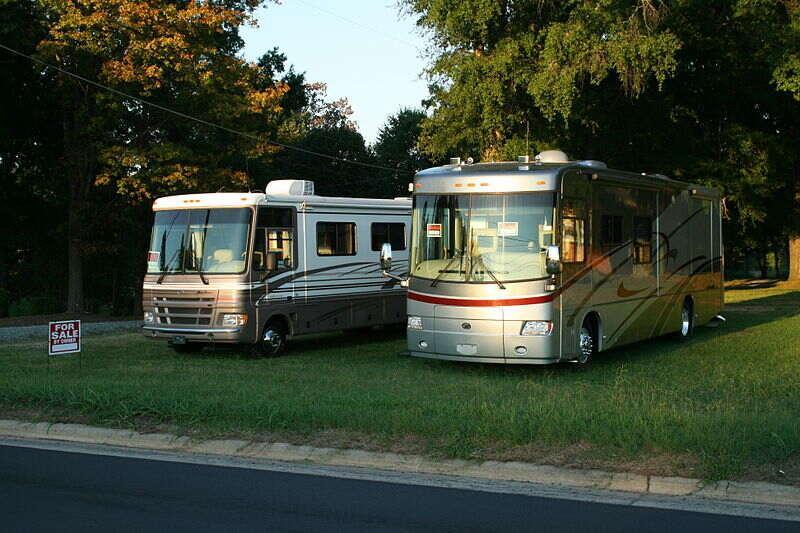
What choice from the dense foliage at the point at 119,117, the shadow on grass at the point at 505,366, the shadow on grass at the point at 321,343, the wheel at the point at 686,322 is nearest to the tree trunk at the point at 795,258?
the shadow on grass at the point at 505,366

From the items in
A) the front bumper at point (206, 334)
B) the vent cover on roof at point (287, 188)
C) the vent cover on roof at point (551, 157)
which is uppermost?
the vent cover on roof at point (551, 157)

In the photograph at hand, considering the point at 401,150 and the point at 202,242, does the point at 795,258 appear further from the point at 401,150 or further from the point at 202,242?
the point at 202,242

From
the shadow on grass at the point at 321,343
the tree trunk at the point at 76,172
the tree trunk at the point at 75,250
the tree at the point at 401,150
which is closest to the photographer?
the shadow on grass at the point at 321,343

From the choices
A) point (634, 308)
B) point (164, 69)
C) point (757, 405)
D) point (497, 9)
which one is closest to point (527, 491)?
point (757, 405)

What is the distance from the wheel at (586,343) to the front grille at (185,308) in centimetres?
660

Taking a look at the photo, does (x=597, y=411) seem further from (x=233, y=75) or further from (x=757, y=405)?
(x=233, y=75)

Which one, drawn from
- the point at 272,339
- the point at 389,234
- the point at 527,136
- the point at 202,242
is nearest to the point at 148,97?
the point at 527,136

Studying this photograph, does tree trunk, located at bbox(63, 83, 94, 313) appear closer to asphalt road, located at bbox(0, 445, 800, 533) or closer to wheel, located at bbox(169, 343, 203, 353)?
wheel, located at bbox(169, 343, 203, 353)

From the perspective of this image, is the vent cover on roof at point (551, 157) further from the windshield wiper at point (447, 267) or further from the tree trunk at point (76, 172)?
the tree trunk at point (76, 172)

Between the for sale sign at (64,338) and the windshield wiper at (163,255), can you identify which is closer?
the for sale sign at (64,338)

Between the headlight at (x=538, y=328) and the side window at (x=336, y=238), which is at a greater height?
the side window at (x=336, y=238)

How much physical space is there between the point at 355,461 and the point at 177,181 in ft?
70.4

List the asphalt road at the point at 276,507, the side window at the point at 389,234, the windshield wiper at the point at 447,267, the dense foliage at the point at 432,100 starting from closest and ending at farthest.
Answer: the asphalt road at the point at 276,507
the windshield wiper at the point at 447,267
the side window at the point at 389,234
the dense foliage at the point at 432,100

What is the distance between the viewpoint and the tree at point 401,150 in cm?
5881
